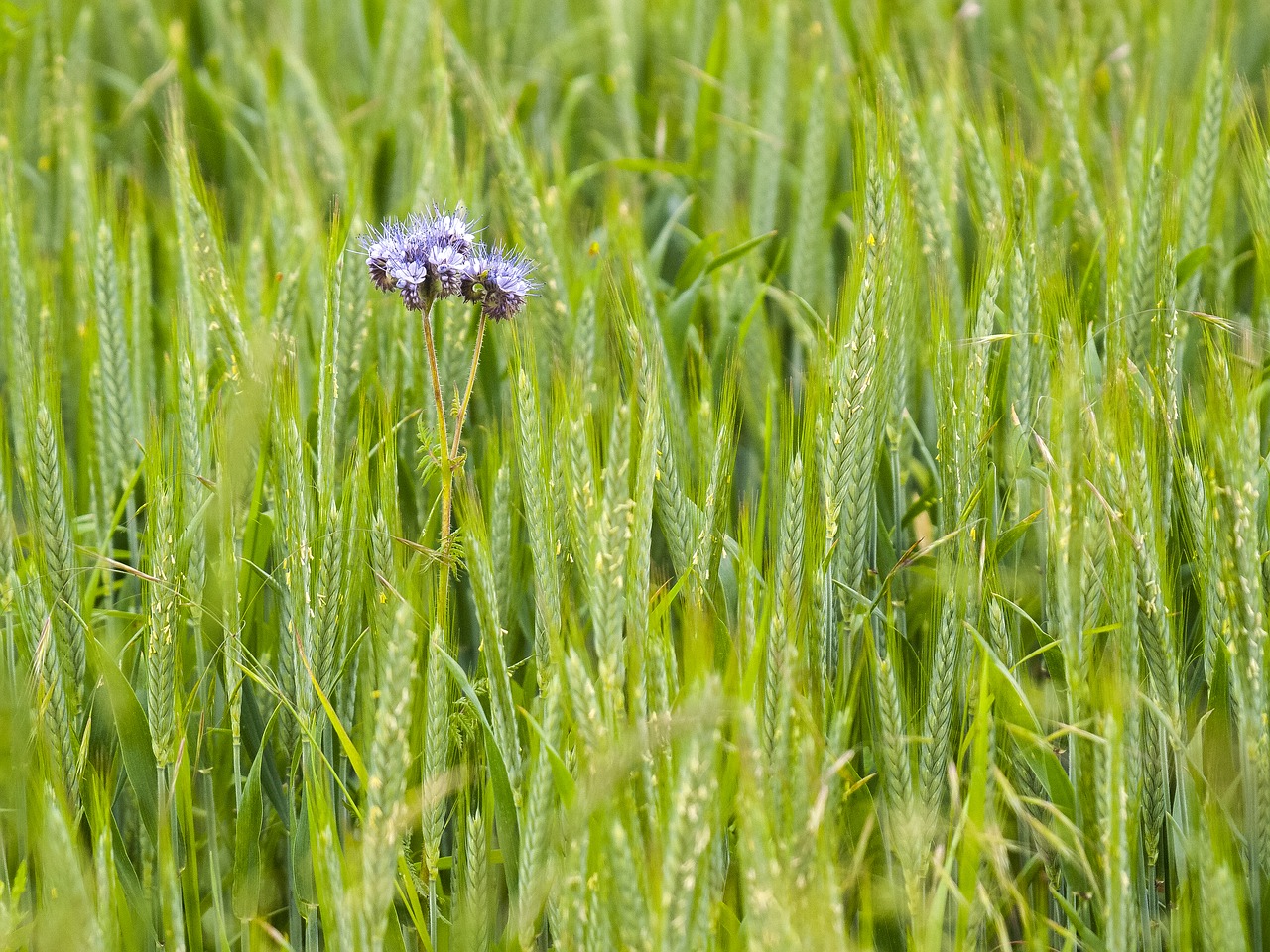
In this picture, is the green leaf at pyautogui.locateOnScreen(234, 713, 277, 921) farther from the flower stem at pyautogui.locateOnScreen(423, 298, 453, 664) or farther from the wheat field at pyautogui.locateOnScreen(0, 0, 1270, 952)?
the flower stem at pyautogui.locateOnScreen(423, 298, 453, 664)

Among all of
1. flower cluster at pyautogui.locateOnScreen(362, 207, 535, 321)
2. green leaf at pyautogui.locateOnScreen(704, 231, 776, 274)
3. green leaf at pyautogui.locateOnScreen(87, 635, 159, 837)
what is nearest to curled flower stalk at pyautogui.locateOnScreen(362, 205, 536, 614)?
flower cluster at pyautogui.locateOnScreen(362, 207, 535, 321)

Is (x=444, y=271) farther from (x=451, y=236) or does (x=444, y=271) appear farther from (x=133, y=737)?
(x=133, y=737)

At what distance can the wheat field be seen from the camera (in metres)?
0.96

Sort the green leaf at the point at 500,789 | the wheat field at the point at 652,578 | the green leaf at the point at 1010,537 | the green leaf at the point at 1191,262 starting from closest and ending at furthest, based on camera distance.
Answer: the wheat field at the point at 652,578, the green leaf at the point at 500,789, the green leaf at the point at 1010,537, the green leaf at the point at 1191,262

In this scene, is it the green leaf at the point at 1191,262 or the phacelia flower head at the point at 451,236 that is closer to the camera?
the phacelia flower head at the point at 451,236

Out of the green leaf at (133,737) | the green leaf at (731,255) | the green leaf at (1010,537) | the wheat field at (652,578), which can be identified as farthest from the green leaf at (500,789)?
the green leaf at (731,255)

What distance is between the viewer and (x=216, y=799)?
1.31m

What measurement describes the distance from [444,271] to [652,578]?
509mm

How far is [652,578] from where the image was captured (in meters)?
1.46

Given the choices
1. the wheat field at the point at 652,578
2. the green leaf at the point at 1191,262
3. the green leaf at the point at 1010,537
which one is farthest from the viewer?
the green leaf at the point at 1191,262

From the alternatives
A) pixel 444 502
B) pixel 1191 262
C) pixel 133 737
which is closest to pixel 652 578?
pixel 444 502

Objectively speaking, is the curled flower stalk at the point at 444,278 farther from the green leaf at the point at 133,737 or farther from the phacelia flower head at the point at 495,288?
the green leaf at the point at 133,737

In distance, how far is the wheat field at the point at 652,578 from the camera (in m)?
0.96

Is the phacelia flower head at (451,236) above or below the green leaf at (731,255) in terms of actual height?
below
